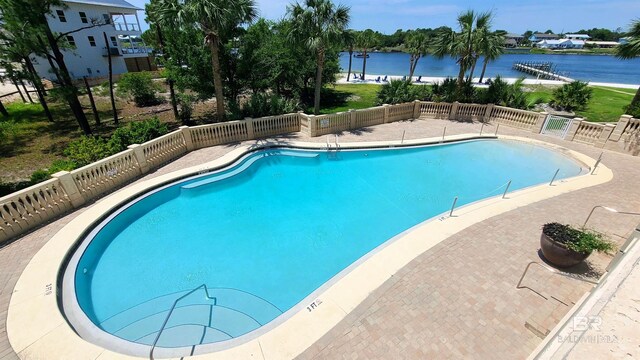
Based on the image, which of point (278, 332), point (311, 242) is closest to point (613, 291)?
point (278, 332)

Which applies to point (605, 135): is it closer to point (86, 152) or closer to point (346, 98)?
point (346, 98)

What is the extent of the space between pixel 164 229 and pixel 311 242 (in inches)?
201

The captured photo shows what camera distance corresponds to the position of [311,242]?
8.92m

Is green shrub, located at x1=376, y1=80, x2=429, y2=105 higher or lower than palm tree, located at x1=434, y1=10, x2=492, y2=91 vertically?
lower

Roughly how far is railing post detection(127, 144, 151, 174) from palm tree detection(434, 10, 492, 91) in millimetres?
18411

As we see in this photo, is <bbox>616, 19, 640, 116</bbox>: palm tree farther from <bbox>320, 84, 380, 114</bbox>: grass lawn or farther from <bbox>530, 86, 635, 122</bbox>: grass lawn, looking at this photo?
<bbox>320, 84, 380, 114</bbox>: grass lawn

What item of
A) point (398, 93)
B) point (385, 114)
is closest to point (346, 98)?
point (398, 93)

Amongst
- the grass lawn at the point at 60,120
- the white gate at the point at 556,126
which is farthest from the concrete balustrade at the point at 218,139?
the grass lawn at the point at 60,120

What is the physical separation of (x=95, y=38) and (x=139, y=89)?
2140 cm

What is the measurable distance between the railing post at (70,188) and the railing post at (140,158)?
247 cm

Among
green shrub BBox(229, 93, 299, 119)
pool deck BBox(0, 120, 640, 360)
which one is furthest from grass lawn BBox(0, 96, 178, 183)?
pool deck BBox(0, 120, 640, 360)

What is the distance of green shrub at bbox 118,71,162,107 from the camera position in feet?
82.2

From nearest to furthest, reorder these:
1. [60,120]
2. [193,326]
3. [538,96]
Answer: [193,326]
[60,120]
[538,96]

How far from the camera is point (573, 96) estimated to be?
2047cm
